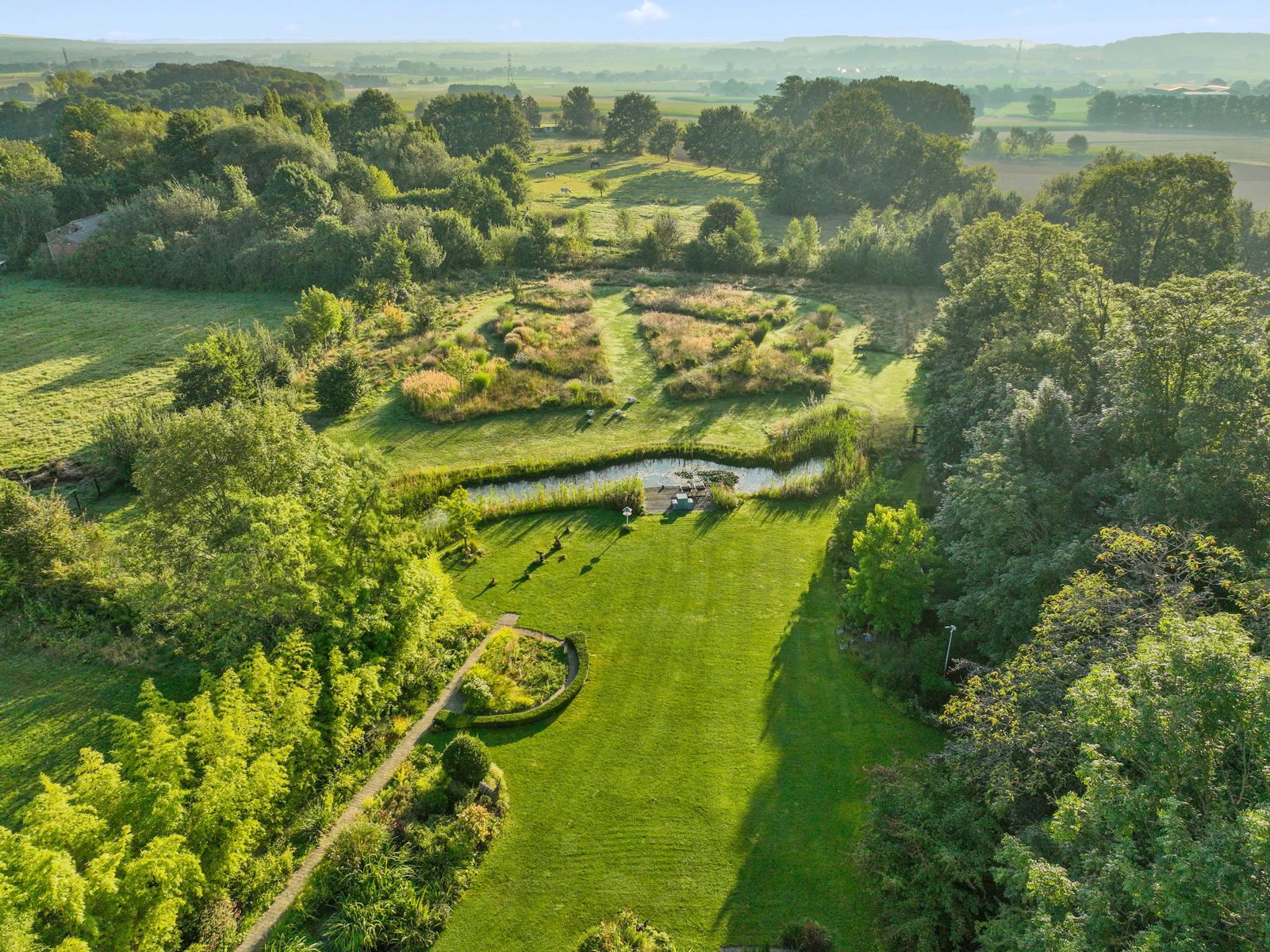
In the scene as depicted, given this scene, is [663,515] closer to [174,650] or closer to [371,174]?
[174,650]

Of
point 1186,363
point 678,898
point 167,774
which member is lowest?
point 678,898

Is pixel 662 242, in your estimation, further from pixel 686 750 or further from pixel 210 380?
pixel 686 750

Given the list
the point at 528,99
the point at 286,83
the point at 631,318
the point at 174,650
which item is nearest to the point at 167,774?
the point at 174,650

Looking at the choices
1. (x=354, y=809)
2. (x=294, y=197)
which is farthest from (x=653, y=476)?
(x=294, y=197)

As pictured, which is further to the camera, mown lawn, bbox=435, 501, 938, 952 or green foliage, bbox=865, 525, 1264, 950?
mown lawn, bbox=435, 501, 938, 952

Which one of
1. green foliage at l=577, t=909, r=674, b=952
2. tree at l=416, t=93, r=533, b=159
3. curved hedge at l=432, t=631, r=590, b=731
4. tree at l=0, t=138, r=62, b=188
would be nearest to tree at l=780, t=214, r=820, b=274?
tree at l=416, t=93, r=533, b=159

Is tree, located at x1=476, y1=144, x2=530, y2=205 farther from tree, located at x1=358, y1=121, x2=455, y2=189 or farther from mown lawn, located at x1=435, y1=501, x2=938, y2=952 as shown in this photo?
mown lawn, located at x1=435, y1=501, x2=938, y2=952
